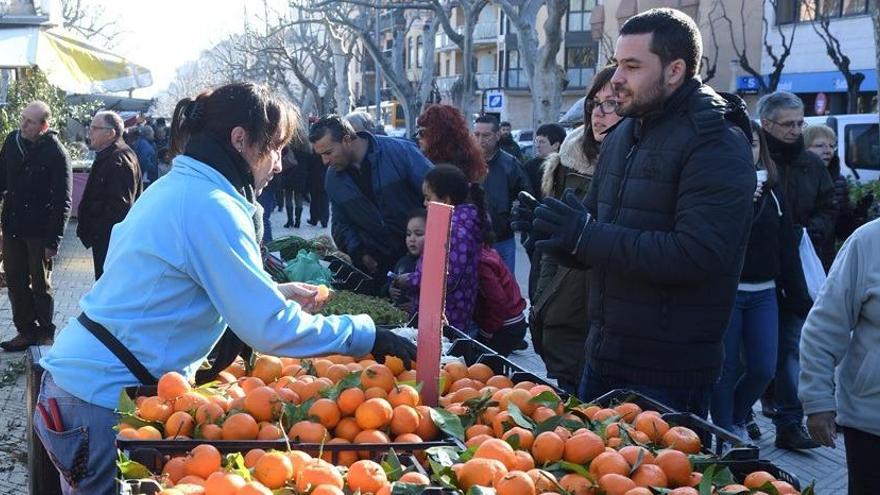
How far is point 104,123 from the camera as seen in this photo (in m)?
7.84

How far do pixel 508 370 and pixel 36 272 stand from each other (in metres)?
5.75

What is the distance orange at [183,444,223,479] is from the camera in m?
2.11

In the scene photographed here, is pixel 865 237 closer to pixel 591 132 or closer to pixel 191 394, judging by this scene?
pixel 591 132

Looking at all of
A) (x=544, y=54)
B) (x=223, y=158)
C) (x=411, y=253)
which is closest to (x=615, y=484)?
(x=223, y=158)

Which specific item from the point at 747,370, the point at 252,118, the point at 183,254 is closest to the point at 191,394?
the point at 183,254

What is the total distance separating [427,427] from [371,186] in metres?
3.70

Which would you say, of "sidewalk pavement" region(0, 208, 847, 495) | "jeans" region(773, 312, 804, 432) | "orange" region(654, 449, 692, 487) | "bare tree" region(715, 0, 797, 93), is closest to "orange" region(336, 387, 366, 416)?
"orange" region(654, 449, 692, 487)

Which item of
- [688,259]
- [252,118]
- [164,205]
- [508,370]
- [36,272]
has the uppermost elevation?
[252,118]

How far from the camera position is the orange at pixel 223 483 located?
6.39ft

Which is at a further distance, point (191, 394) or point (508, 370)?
point (508, 370)

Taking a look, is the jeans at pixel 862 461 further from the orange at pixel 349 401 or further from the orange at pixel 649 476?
the orange at pixel 349 401

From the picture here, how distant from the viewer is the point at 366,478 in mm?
2047

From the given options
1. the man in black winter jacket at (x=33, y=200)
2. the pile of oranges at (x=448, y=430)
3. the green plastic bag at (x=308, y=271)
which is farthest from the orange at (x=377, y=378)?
the man in black winter jacket at (x=33, y=200)

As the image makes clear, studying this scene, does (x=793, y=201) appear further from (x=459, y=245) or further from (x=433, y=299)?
(x=433, y=299)
